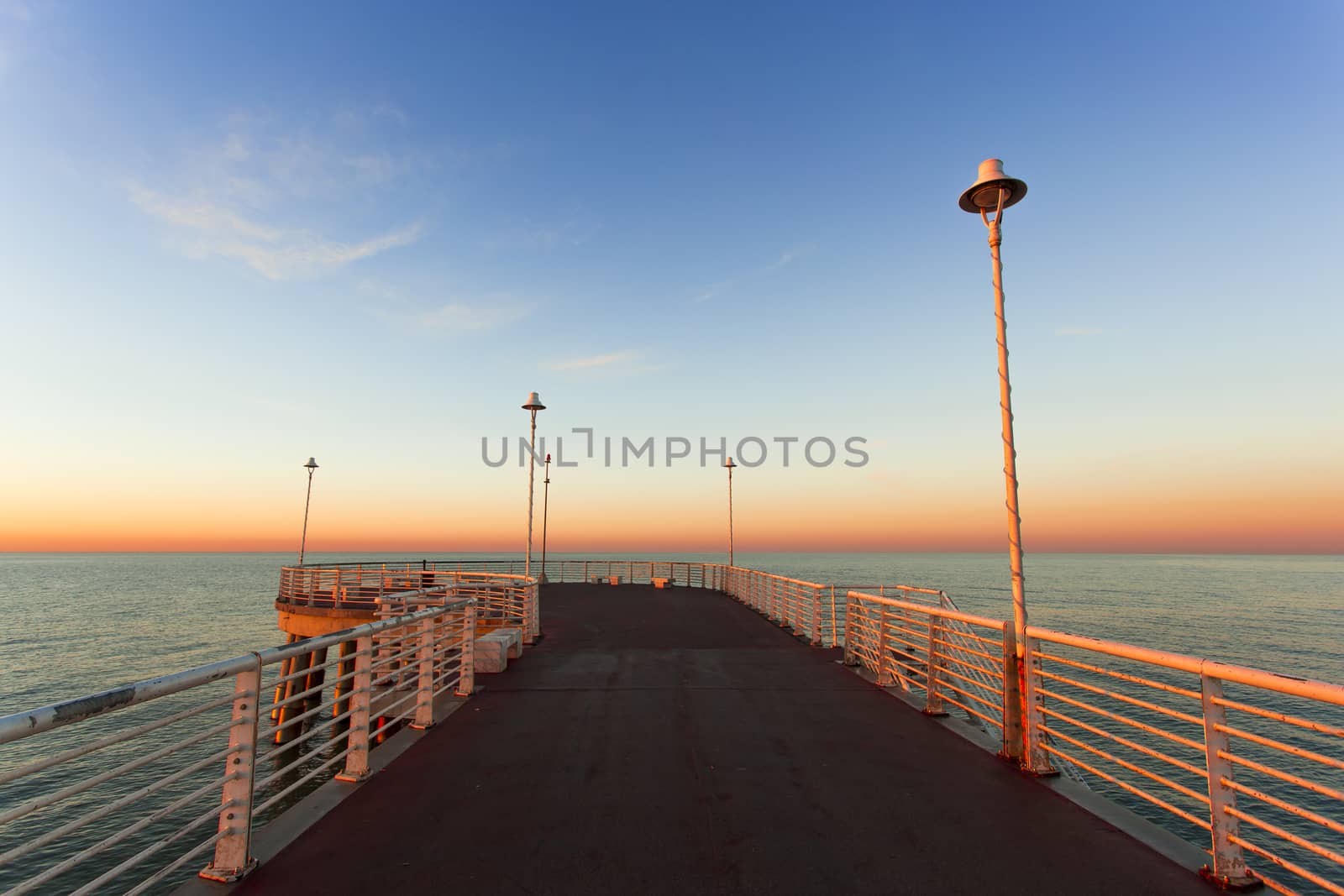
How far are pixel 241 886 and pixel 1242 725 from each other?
2802cm

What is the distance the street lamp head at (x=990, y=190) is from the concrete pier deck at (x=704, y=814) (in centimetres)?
587

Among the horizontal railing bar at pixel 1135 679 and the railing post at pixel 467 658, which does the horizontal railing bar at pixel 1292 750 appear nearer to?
the horizontal railing bar at pixel 1135 679

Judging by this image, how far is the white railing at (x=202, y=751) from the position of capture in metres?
2.96

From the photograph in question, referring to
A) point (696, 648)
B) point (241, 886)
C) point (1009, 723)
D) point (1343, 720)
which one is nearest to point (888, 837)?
→ point (1009, 723)

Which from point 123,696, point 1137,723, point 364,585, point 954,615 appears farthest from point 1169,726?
point 123,696

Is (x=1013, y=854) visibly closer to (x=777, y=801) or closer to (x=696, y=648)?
(x=777, y=801)

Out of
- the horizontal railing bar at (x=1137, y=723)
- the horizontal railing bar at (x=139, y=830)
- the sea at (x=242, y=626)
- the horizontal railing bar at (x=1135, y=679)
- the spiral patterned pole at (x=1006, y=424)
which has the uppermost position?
the spiral patterned pole at (x=1006, y=424)

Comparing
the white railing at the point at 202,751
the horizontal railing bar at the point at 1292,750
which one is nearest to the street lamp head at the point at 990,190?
the horizontal railing bar at the point at 1292,750

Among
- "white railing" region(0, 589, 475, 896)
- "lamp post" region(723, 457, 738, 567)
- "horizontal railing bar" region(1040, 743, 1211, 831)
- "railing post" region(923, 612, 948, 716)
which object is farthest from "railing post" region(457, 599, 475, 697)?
"lamp post" region(723, 457, 738, 567)

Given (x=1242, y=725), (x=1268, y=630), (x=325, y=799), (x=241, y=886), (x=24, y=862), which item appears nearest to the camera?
(x=241, y=886)

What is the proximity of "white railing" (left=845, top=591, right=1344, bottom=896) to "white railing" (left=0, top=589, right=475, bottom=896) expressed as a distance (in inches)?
166

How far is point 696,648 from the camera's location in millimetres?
12875

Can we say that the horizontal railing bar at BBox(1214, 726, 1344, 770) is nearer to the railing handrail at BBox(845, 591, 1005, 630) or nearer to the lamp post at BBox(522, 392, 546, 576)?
the railing handrail at BBox(845, 591, 1005, 630)

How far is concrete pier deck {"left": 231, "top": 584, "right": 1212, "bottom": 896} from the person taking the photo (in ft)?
13.2
